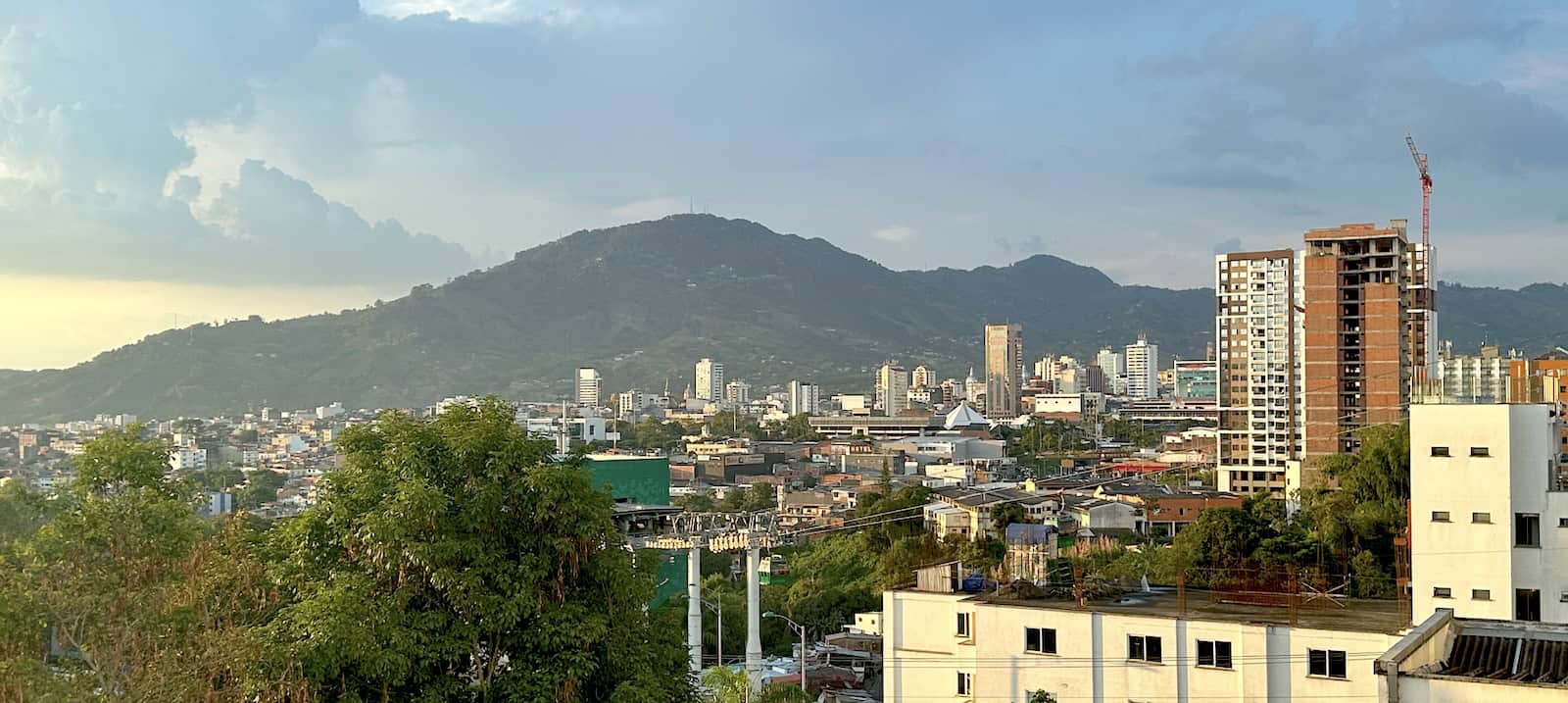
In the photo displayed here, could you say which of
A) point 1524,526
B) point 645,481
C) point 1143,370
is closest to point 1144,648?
point 1524,526

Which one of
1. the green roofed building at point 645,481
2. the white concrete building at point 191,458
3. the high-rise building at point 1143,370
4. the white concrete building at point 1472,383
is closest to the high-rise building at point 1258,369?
the green roofed building at point 645,481

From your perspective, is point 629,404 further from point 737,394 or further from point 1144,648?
point 1144,648

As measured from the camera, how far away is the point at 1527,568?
11531mm

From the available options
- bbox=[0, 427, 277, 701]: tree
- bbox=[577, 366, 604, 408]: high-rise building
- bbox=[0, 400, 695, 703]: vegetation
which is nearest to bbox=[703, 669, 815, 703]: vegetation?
bbox=[0, 400, 695, 703]: vegetation

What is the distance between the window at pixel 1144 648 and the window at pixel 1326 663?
1.21 m

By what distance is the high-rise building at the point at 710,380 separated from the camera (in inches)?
4823

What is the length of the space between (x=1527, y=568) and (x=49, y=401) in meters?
87.3

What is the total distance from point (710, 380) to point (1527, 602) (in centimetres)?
11298

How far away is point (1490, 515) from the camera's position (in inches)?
453

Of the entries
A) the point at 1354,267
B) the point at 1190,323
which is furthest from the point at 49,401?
the point at 1190,323

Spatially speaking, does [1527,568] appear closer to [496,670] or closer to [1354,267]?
[496,670]

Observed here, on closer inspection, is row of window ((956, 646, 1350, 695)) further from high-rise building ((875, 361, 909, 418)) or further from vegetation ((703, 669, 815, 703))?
high-rise building ((875, 361, 909, 418))

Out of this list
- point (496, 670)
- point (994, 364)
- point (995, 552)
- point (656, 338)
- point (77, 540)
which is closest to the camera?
point (77, 540)

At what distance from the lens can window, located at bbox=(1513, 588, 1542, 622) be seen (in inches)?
452
